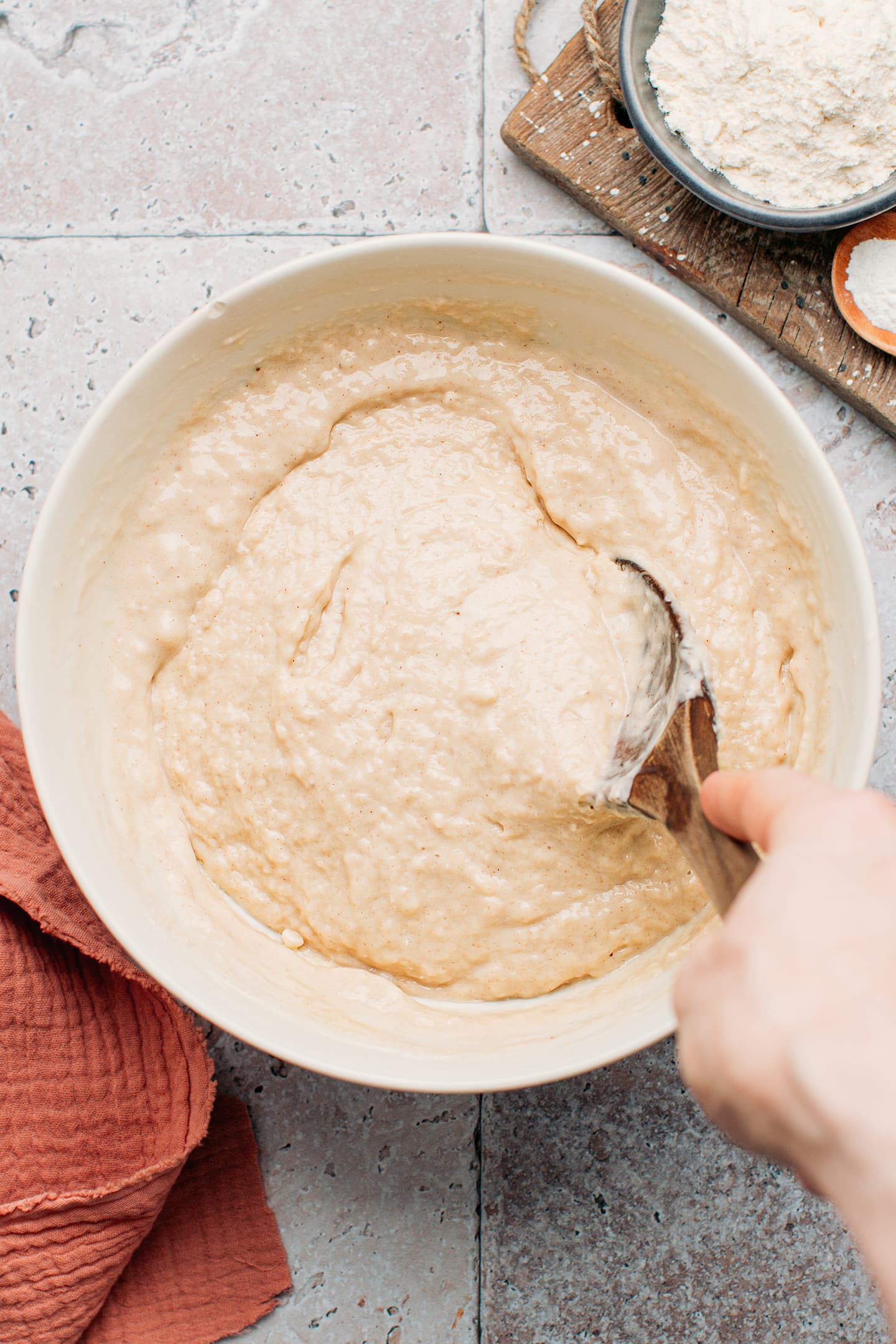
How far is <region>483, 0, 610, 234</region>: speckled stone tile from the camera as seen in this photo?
51.5 inches

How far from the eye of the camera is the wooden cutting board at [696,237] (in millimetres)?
1250

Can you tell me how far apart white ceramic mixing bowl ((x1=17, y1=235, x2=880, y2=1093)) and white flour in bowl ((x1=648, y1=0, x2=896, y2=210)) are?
28 centimetres

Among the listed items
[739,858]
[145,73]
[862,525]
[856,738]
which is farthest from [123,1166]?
[145,73]

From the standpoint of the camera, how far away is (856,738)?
3.26ft

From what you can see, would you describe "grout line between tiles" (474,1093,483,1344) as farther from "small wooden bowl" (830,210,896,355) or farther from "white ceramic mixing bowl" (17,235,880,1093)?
"small wooden bowl" (830,210,896,355)

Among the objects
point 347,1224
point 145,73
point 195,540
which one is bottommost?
point 347,1224

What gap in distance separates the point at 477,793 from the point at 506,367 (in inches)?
20.3

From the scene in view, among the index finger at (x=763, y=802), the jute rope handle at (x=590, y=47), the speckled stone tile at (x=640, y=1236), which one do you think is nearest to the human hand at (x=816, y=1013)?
the index finger at (x=763, y=802)

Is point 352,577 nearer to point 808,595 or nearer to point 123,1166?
point 808,595

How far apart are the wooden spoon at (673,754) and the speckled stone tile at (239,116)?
64cm

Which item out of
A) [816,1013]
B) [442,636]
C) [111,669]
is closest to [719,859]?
[816,1013]

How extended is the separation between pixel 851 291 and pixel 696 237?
0.20m

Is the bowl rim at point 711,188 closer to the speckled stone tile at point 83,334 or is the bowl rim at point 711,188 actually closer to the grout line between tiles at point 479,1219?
the speckled stone tile at point 83,334

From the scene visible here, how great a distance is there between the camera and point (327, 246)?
1.32 metres
